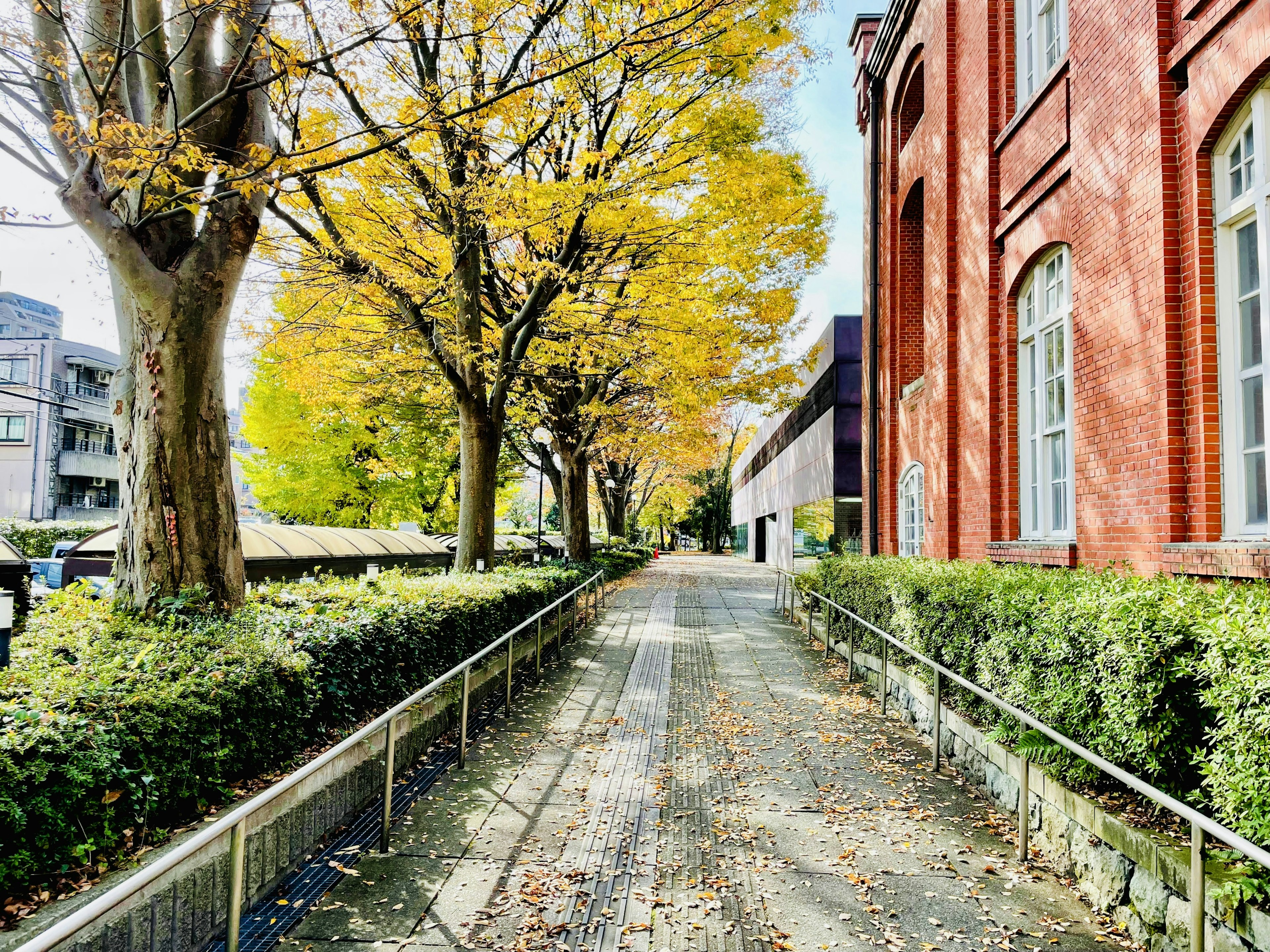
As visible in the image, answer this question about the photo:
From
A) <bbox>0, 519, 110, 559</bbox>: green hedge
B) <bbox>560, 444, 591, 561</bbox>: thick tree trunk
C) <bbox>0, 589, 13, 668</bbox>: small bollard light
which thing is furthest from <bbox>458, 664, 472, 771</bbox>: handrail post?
<bbox>0, 519, 110, 559</bbox>: green hedge

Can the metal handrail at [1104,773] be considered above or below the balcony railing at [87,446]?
below

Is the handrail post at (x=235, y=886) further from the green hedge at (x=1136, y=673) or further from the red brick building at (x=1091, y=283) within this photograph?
the red brick building at (x=1091, y=283)

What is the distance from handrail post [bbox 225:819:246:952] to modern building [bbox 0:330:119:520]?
1834 inches

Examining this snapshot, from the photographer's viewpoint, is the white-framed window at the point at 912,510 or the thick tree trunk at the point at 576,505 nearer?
the white-framed window at the point at 912,510

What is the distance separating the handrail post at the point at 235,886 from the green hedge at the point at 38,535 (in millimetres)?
24864

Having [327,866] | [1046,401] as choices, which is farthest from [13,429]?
[1046,401]

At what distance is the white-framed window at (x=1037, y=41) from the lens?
8.72 m

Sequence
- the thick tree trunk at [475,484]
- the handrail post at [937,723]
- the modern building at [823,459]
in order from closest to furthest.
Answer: the handrail post at [937,723] → the thick tree trunk at [475,484] → the modern building at [823,459]

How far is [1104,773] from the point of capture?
15.0 feet

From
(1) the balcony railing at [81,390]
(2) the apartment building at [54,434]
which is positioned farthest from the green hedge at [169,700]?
(1) the balcony railing at [81,390]

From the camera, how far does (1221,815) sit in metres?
3.30

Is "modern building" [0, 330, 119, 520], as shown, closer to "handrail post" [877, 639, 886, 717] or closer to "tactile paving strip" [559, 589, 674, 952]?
"tactile paving strip" [559, 589, 674, 952]

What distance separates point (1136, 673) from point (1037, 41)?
27.6 feet

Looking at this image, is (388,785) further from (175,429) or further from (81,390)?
(81,390)
